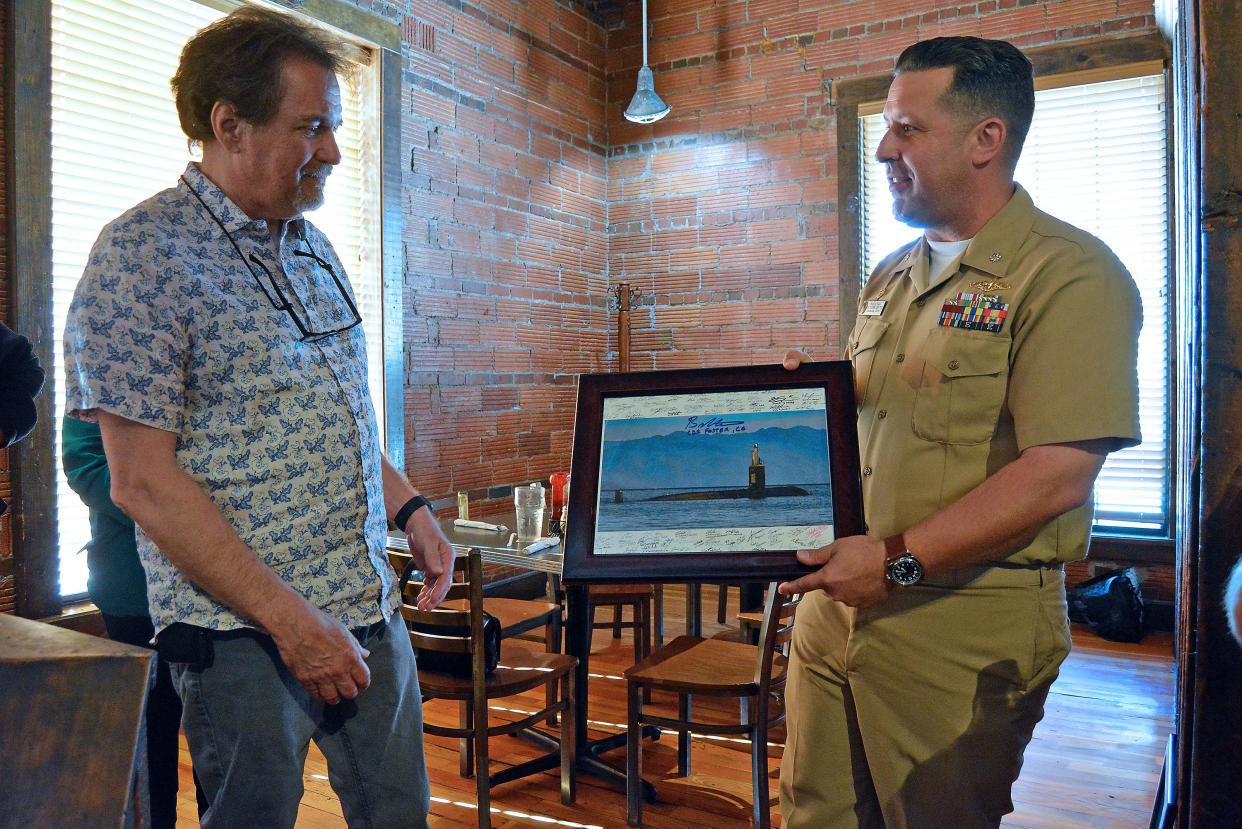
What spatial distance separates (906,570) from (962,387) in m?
0.28

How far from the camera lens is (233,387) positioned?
1266 millimetres

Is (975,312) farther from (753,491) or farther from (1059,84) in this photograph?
(1059,84)

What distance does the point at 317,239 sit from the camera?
5.22ft

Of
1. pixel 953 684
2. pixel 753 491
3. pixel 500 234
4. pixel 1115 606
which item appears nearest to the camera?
pixel 953 684

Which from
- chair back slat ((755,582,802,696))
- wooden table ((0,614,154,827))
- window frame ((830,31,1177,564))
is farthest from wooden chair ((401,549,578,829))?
window frame ((830,31,1177,564))

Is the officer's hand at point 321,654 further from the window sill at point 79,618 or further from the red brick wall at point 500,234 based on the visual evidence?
the red brick wall at point 500,234

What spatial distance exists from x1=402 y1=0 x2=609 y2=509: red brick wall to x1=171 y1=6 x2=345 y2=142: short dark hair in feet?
10.6

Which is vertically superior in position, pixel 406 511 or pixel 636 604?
pixel 406 511

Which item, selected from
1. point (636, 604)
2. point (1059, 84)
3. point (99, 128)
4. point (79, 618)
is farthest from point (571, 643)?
point (1059, 84)

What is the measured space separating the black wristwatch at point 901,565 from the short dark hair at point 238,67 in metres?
1.10

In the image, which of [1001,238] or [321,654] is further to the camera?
[1001,238]

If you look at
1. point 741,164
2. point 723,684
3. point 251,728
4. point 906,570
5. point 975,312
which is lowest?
point 723,684

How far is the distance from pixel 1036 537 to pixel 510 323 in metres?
4.17

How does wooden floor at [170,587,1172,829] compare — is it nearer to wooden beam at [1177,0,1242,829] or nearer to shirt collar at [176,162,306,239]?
wooden beam at [1177,0,1242,829]
